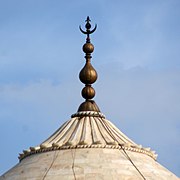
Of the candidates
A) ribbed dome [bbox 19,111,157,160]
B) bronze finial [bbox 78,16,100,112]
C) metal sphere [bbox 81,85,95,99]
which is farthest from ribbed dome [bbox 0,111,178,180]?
metal sphere [bbox 81,85,95,99]

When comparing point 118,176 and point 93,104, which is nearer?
point 118,176

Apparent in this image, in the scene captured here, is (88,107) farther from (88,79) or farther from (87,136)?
(87,136)

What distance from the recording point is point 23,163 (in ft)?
100

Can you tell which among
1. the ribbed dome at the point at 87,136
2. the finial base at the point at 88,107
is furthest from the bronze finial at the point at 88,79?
the ribbed dome at the point at 87,136

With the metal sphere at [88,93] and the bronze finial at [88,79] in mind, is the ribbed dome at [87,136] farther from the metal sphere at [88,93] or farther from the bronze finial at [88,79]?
the metal sphere at [88,93]

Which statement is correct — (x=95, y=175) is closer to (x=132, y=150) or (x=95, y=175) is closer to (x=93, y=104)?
(x=132, y=150)

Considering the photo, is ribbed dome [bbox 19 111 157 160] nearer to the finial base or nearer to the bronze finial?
the finial base

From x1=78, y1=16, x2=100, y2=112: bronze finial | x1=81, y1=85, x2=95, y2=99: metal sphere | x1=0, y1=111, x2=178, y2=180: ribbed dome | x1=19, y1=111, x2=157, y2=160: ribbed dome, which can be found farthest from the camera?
x1=81, y1=85, x2=95, y2=99: metal sphere

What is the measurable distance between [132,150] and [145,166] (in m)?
1.20

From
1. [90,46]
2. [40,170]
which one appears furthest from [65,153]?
[90,46]

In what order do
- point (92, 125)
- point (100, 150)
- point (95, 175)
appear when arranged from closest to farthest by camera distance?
point (95, 175)
point (100, 150)
point (92, 125)

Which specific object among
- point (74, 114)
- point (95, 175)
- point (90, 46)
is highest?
point (90, 46)

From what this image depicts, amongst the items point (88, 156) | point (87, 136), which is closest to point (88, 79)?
point (87, 136)

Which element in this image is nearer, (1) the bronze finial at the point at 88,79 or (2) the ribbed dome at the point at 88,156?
(2) the ribbed dome at the point at 88,156
